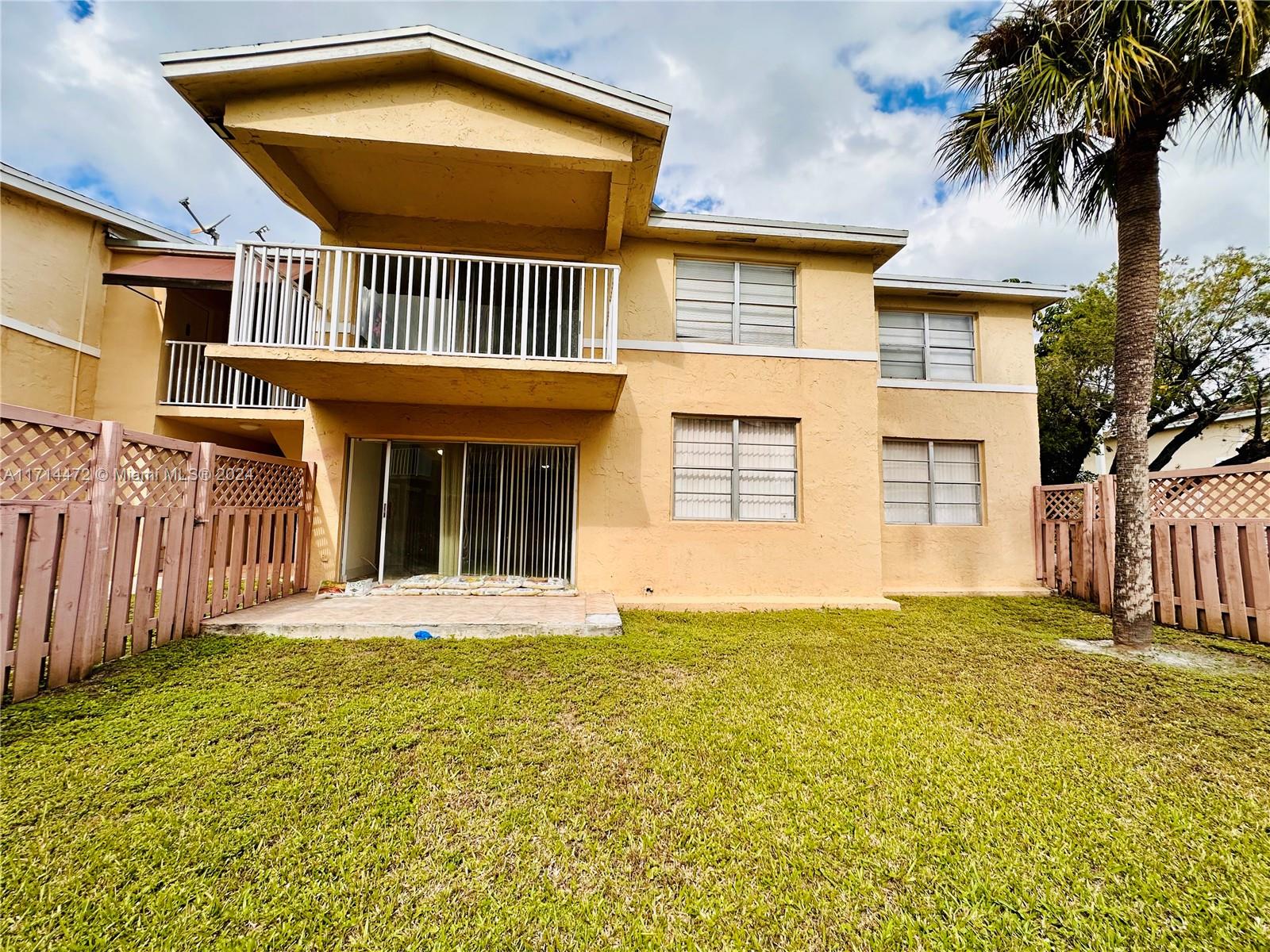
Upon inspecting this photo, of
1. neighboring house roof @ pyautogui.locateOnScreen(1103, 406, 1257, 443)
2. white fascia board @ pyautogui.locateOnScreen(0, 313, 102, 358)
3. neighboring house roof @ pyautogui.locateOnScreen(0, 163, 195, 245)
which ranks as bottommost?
white fascia board @ pyautogui.locateOnScreen(0, 313, 102, 358)

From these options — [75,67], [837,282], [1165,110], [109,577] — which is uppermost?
[75,67]

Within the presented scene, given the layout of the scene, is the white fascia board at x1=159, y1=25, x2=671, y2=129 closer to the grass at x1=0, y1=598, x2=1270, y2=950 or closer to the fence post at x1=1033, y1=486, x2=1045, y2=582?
the grass at x1=0, y1=598, x2=1270, y2=950

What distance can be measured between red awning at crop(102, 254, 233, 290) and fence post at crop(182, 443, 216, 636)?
576 cm

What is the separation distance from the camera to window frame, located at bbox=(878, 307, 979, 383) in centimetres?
971

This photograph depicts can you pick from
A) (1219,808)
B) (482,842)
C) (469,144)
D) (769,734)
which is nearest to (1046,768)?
(1219,808)

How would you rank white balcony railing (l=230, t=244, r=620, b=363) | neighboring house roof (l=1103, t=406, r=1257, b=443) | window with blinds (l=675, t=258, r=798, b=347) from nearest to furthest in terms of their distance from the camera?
white balcony railing (l=230, t=244, r=620, b=363) < window with blinds (l=675, t=258, r=798, b=347) < neighboring house roof (l=1103, t=406, r=1257, b=443)

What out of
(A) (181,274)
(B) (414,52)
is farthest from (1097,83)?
(A) (181,274)

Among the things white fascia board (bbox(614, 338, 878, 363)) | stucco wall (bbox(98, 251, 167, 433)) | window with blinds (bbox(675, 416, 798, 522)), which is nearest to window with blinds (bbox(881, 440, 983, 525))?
white fascia board (bbox(614, 338, 878, 363))

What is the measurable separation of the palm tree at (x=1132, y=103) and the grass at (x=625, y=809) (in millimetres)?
1850

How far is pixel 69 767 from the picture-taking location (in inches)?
112

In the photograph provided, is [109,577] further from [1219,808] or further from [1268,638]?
[1268,638]

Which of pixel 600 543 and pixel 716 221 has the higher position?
pixel 716 221

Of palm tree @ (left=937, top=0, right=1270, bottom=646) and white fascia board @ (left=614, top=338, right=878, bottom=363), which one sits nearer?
palm tree @ (left=937, top=0, right=1270, bottom=646)

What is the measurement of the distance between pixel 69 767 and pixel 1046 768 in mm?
5666
